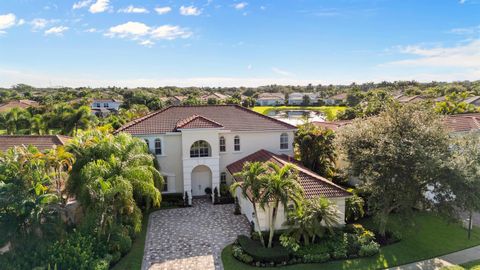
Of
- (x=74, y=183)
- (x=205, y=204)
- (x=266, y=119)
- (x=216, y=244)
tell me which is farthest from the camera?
(x=266, y=119)

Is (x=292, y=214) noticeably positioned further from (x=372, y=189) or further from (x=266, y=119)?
(x=266, y=119)

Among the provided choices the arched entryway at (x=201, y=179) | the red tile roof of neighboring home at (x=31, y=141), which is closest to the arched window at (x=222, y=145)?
the arched entryway at (x=201, y=179)

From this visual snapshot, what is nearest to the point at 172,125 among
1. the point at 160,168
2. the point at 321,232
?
the point at 160,168

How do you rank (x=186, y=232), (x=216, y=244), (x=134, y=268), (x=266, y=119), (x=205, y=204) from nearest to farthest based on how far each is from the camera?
(x=134, y=268) < (x=216, y=244) < (x=186, y=232) < (x=205, y=204) < (x=266, y=119)

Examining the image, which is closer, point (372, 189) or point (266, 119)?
point (372, 189)

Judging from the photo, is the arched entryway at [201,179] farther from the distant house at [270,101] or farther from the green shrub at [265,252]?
the distant house at [270,101]

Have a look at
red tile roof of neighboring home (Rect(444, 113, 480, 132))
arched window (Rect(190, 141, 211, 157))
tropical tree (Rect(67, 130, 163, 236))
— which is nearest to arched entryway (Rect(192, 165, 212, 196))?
arched window (Rect(190, 141, 211, 157))

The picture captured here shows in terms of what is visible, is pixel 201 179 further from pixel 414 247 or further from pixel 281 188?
pixel 414 247
